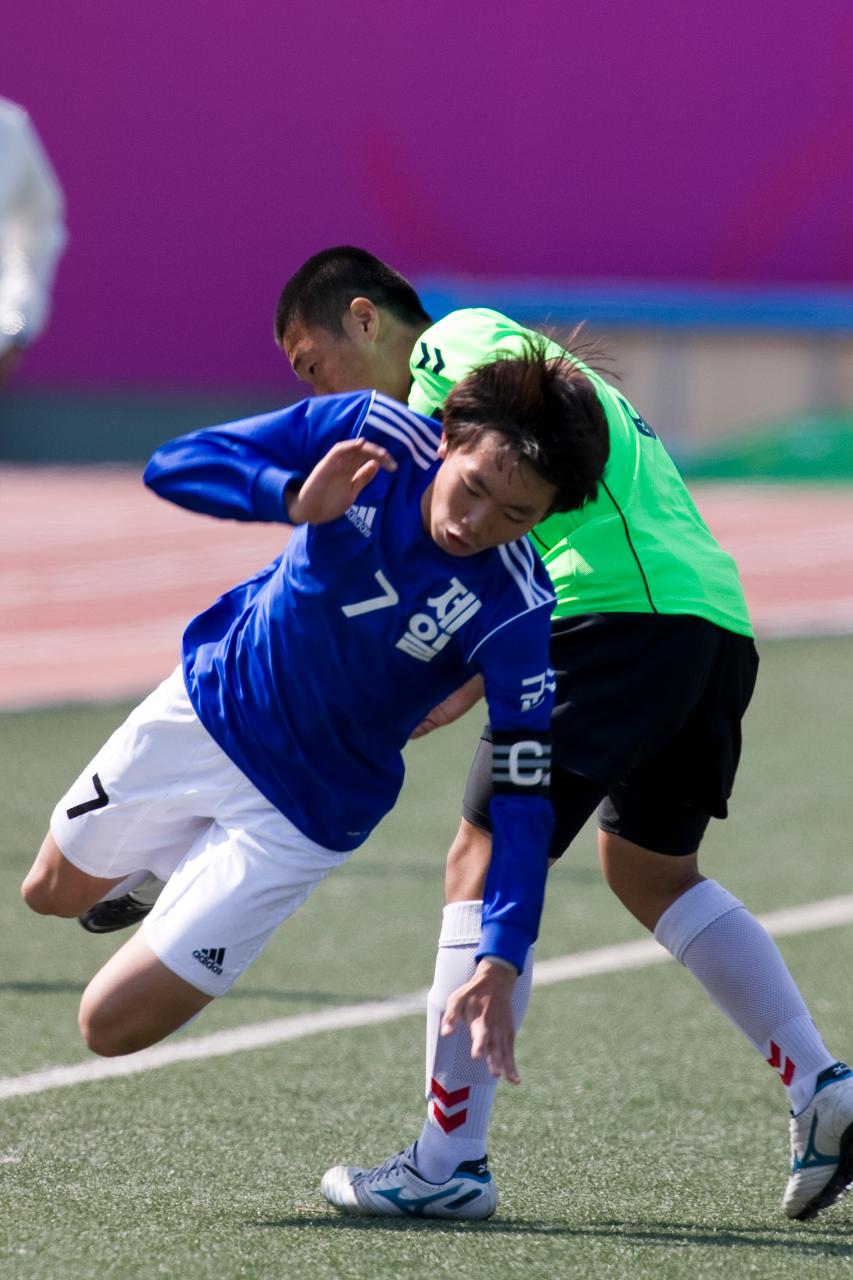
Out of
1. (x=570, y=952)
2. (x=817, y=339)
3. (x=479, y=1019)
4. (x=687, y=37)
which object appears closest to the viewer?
(x=479, y=1019)

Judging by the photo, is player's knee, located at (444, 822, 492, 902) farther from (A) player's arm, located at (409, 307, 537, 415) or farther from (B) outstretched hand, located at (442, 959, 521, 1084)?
(A) player's arm, located at (409, 307, 537, 415)

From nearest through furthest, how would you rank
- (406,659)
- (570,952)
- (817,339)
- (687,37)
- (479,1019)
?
(479,1019) < (406,659) < (570,952) < (817,339) < (687,37)

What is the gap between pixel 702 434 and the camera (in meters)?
20.8

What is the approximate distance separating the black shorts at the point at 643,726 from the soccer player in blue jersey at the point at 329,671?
0.23 meters

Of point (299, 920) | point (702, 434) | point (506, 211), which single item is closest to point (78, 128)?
point (506, 211)

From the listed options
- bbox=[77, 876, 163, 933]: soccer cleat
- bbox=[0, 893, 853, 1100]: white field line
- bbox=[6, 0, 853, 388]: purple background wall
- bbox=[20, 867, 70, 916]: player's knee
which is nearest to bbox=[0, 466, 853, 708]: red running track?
bbox=[6, 0, 853, 388]: purple background wall

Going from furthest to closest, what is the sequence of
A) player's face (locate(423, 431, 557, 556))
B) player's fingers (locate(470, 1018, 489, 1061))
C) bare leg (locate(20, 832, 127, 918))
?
1. bare leg (locate(20, 832, 127, 918))
2. player's face (locate(423, 431, 557, 556))
3. player's fingers (locate(470, 1018, 489, 1061))

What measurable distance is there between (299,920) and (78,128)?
64.2 feet

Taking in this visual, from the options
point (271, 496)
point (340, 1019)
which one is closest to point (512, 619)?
point (271, 496)

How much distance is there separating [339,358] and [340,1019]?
6.57ft

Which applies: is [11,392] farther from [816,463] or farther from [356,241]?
[816,463]

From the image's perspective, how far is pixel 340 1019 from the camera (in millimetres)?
5305

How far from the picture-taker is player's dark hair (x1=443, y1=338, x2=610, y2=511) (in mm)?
3344

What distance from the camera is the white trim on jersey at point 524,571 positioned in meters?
3.44
